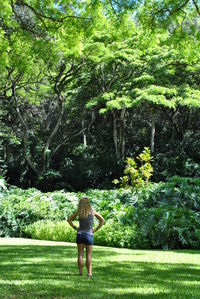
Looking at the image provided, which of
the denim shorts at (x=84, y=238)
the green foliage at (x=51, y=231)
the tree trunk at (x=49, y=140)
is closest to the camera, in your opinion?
the denim shorts at (x=84, y=238)

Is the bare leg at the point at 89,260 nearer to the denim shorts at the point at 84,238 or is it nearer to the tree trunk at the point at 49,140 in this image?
the denim shorts at the point at 84,238

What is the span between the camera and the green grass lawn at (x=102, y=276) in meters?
4.50

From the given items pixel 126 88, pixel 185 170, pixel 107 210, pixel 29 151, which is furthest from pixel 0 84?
pixel 107 210

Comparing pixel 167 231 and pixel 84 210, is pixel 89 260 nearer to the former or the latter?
pixel 84 210

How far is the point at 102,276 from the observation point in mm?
5746

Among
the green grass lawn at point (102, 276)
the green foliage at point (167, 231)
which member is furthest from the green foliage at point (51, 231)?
the green grass lawn at point (102, 276)

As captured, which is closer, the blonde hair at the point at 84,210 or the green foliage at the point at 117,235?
the blonde hair at the point at 84,210

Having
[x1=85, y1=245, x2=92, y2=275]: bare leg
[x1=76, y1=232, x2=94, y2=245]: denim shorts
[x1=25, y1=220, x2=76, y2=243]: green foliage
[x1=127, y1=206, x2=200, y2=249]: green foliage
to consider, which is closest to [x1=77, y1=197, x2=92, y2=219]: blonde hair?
[x1=76, y1=232, x2=94, y2=245]: denim shorts

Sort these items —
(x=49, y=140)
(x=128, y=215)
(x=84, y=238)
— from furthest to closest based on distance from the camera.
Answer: (x=49, y=140) < (x=128, y=215) < (x=84, y=238)

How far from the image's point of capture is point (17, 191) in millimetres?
18375

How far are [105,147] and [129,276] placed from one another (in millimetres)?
25786

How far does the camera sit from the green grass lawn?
177 inches

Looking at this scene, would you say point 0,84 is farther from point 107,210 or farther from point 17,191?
point 107,210

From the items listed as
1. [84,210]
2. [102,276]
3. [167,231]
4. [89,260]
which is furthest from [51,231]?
[102,276]
